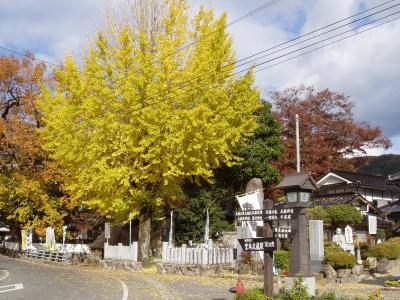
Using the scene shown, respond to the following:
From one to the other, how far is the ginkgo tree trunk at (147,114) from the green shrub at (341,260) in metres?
6.58

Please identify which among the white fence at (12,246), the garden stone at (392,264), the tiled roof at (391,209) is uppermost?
the tiled roof at (391,209)

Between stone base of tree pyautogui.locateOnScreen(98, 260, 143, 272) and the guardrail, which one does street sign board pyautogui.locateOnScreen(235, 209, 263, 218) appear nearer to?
stone base of tree pyautogui.locateOnScreen(98, 260, 143, 272)

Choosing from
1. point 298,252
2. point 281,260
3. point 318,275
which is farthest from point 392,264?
point 298,252

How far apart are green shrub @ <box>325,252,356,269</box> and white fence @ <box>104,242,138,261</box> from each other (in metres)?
9.80

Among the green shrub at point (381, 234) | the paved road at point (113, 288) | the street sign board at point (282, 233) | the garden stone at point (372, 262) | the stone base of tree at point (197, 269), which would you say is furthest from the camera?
the green shrub at point (381, 234)

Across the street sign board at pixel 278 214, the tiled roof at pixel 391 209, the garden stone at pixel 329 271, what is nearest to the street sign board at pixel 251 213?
the street sign board at pixel 278 214

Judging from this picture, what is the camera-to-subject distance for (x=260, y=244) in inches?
393

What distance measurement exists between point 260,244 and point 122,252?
535 inches

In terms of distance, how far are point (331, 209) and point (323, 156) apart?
Answer: 10.2m

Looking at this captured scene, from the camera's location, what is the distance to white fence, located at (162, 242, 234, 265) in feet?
57.5

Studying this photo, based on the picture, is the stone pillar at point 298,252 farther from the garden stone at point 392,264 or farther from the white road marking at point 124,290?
the garden stone at point 392,264

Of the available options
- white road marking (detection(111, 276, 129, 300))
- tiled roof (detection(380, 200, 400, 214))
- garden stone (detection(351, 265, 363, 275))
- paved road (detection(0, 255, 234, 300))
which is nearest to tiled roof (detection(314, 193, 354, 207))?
tiled roof (detection(380, 200, 400, 214))

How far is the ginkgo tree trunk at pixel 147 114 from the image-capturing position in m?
18.4

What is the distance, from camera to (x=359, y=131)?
3288 centimetres
